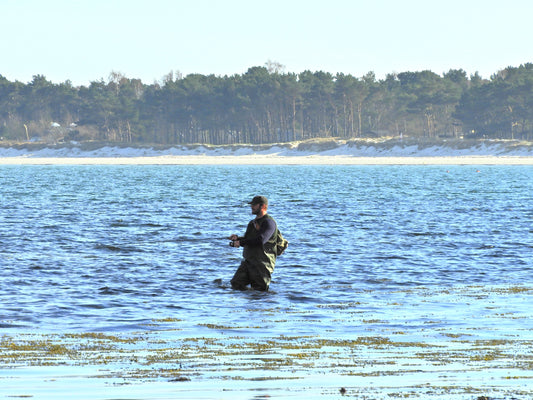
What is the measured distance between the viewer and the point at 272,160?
15238 centimetres

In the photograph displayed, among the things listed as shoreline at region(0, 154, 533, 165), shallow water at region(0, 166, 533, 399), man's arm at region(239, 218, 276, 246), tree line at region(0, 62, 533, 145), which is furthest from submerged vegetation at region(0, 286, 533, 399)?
tree line at region(0, 62, 533, 145)

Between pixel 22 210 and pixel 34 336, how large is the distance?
36022 mm

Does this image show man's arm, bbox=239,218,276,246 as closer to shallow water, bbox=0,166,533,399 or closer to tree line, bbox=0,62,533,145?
shallow water, bbox=0,166,533,399

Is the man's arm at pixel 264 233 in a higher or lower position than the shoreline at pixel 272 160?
higher

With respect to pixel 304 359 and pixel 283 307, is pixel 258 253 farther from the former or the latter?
pixel 304 359

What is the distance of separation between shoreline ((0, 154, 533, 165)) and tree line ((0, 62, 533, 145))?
9.53 m

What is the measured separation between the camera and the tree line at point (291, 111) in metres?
153

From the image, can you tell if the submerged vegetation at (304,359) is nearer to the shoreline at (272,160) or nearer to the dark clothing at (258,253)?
the dark clothing at (258,253)

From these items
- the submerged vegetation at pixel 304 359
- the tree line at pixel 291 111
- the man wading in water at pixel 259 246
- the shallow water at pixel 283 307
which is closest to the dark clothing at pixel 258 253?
the man wading in water at pixel 259 246

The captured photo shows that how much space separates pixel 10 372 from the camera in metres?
10.9

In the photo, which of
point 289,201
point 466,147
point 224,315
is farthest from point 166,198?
point 466,147

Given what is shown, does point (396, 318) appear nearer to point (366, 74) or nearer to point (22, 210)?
point (22, 210)

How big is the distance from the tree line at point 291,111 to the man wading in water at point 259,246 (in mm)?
130308

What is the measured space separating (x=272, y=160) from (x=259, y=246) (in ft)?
440
